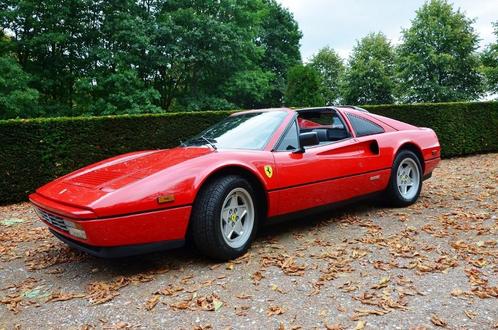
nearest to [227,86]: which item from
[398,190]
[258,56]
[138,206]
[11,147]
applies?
[258,56]

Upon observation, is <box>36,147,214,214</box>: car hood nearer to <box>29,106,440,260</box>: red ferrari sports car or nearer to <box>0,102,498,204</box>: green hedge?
<box>29,106,440,260</box>: red ferrari sports car

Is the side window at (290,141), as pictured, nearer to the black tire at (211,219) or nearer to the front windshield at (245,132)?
the front windshield at (245,132)

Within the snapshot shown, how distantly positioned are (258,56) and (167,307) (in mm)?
21644

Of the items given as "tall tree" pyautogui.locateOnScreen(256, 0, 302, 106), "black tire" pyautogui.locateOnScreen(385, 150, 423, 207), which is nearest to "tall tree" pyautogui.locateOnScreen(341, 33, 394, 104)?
"tall tree" pyautogui.locateOnScreen(256, 0, 302, 106)

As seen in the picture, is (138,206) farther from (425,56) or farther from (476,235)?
(425,56)

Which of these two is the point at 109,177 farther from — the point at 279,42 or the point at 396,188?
the point at 279,42

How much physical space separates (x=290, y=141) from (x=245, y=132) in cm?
46

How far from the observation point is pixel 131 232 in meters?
2.70

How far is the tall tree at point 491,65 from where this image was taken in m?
24.6

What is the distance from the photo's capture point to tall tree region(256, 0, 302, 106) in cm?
3047

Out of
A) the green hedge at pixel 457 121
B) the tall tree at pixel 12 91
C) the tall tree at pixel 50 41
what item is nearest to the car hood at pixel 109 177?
the green hedge at pixel 457 121

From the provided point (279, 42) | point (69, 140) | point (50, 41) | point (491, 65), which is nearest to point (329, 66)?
point (279, 42)

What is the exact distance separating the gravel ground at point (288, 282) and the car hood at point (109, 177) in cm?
66

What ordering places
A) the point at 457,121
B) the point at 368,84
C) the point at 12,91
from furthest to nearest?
the point at 368,84
the point at 12,91
the point at 457,121
